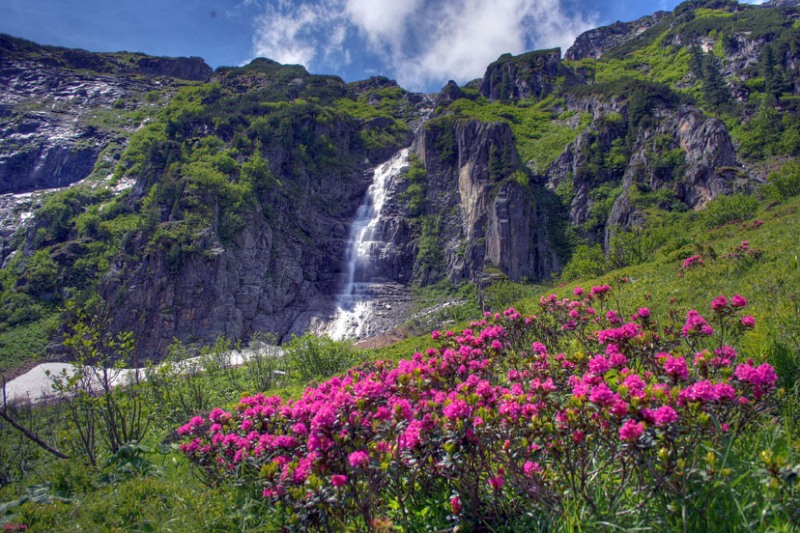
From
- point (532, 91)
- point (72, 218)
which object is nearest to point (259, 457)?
point (72, 218)

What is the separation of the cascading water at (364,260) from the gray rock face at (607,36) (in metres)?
117

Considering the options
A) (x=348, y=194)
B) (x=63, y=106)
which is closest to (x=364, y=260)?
(x=348, y=194)

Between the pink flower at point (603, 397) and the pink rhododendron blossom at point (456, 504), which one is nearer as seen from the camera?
the pink flower at point (603, 397)

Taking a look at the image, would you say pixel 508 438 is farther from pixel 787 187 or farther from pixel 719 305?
pixel 787 187

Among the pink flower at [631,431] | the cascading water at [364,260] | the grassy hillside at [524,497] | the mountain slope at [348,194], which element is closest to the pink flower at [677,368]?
the grassy hillside at [524,497]

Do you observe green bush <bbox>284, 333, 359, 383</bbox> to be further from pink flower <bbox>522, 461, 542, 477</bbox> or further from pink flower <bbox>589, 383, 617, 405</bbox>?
pink flower <bbox>589, 383, 617, 405</bbox>

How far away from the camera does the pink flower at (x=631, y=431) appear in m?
2.45

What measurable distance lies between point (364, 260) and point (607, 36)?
15091cm

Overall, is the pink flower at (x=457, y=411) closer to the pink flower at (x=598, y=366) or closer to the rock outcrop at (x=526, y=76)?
the pink flower at (x=598, y=366)

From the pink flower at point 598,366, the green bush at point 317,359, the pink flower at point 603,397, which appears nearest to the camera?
the pink flower at point 603,397

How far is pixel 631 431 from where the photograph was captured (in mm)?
2449

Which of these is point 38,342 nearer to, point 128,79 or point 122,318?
point 122,318

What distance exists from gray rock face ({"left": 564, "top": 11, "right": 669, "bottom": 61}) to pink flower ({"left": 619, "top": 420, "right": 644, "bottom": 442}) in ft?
590

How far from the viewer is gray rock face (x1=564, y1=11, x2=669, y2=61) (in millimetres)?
154000
